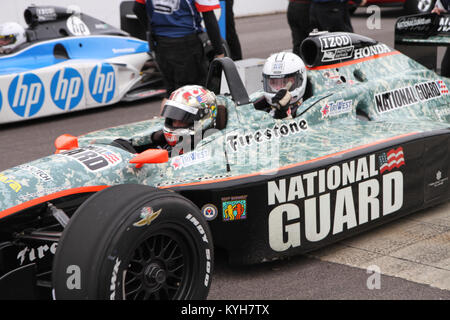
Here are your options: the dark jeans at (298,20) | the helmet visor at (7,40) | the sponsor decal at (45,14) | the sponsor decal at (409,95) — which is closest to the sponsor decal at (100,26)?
the sponsor decal at (45,14)

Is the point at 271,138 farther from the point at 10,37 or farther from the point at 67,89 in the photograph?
the point at 10,37

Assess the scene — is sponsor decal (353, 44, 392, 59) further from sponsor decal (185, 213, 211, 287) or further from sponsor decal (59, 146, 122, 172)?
sponsor decal (185, 213, 211, 287)

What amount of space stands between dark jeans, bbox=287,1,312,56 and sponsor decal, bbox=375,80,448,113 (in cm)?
414

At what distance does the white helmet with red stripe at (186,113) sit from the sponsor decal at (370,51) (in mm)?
1623

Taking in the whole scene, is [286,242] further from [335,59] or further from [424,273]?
[335,59]

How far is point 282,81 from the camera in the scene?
15.9 feet

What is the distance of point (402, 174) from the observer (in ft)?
14.9

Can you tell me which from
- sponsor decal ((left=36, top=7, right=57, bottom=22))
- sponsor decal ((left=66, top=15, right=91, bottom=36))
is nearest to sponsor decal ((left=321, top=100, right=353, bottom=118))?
sponsor decal ((left=66, top=15, right=91, bottom=36))

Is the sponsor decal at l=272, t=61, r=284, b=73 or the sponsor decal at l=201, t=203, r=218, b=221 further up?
the sponsor decal at l=272, t=61, r=284, b=73

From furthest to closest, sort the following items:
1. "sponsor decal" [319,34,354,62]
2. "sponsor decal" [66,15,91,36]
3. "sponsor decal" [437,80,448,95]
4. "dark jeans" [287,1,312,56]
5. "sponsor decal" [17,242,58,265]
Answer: "dark jeans" [287,1,312,56] < "sponsor decal" [66,15,91,36] < "sponsor decal" [437,80,448,95] < "sponsor decal" [319,34,354,62] < "sponsor decal" [17,242,58,265]

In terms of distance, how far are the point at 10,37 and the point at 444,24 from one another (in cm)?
555

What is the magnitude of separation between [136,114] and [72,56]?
4.15ft

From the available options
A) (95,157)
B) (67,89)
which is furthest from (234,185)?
(67,89)

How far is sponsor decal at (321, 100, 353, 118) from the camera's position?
475 cm
